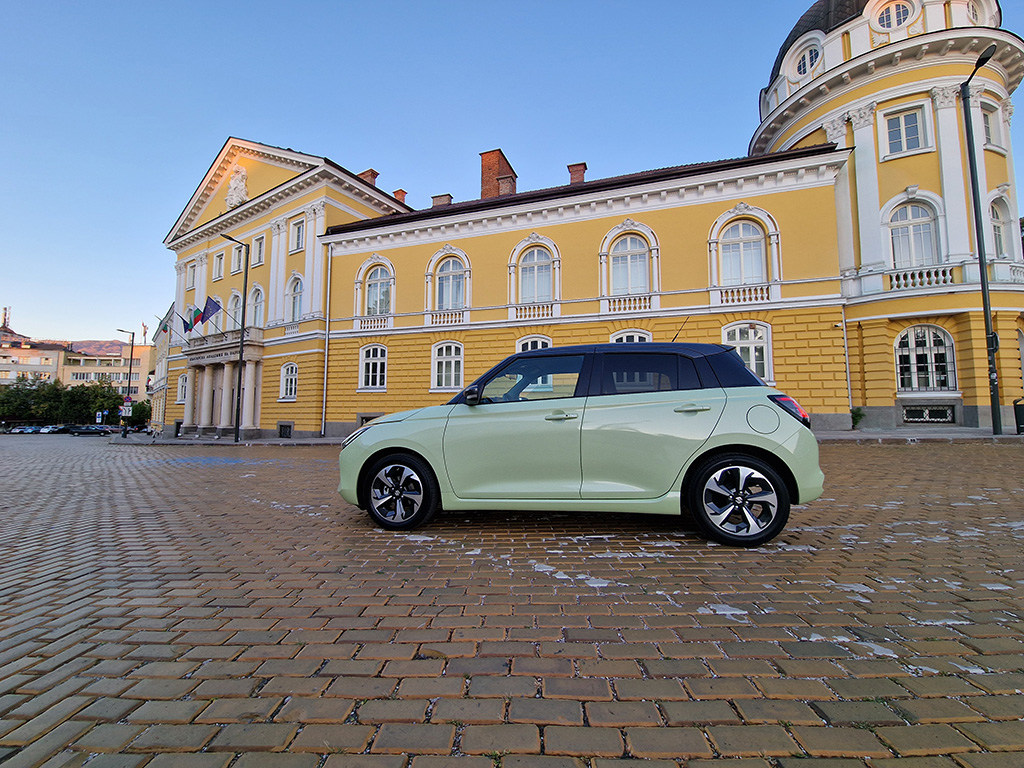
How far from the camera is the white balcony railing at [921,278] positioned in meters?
18.1

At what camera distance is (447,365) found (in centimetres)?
2284

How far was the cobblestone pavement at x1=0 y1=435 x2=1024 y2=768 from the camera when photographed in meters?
1.64

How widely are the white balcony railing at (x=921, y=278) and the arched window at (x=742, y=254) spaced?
530 centimetres

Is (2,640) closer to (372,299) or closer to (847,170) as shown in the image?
(372,299)

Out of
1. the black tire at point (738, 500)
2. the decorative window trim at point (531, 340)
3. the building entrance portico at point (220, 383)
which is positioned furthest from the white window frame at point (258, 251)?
the black tire at point (738, 500)

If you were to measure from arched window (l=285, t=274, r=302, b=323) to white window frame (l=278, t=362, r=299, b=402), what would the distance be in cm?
268

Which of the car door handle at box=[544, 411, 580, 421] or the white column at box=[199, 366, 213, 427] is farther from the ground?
the white column at box=[199, 366, 213, 427]

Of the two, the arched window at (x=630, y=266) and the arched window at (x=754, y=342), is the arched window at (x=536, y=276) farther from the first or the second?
the arched window at (x=754, y=342)

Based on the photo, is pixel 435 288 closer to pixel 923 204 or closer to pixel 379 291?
pixel 379 291

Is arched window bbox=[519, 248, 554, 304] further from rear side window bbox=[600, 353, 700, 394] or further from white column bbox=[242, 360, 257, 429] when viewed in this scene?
rear side window bbox=[600, 353, 700, 394]

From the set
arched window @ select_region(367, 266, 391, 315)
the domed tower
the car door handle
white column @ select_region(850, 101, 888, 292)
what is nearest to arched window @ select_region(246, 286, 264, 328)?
arched window @ select_region(367, 266, 391, 315)

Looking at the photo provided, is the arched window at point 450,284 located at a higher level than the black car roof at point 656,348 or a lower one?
higher

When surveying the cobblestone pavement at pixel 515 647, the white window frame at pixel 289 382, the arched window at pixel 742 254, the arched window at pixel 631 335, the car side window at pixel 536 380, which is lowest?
the cobblestone pavement at pixel 515 647

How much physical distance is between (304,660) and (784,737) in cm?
202
